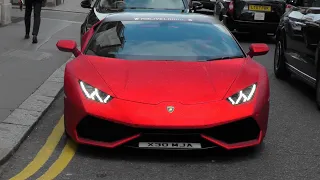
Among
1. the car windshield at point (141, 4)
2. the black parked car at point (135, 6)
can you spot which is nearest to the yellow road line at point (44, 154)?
the black parked car at point (135, 6)

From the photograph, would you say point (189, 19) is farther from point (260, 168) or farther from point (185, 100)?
point (260, 168)

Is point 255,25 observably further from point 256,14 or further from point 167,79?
point 167,79

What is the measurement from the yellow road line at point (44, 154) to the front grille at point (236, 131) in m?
→ 1.47

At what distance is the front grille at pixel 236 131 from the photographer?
16.7 ft

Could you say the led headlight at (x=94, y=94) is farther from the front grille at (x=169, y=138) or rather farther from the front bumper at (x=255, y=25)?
the front bumper at (x=255, y=25)

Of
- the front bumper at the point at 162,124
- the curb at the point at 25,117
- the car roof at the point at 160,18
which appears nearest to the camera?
the front bumper at the point at 162,124

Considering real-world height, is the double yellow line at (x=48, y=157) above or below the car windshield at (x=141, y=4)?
below

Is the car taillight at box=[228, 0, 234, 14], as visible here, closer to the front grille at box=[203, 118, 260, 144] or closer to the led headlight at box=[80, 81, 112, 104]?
the front grille at box=[203, 118, 260, 144]

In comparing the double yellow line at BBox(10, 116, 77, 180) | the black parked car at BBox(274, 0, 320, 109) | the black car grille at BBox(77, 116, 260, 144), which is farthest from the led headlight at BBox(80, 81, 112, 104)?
the black parked car at BBox(274, 0, 320, 109)

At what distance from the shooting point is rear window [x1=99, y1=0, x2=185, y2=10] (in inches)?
434

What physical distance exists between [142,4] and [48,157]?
624cm

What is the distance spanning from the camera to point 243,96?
5316 mm

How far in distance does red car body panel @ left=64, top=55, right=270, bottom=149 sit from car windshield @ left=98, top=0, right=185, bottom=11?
5.28 meters

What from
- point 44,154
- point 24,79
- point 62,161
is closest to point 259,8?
point 24,79
